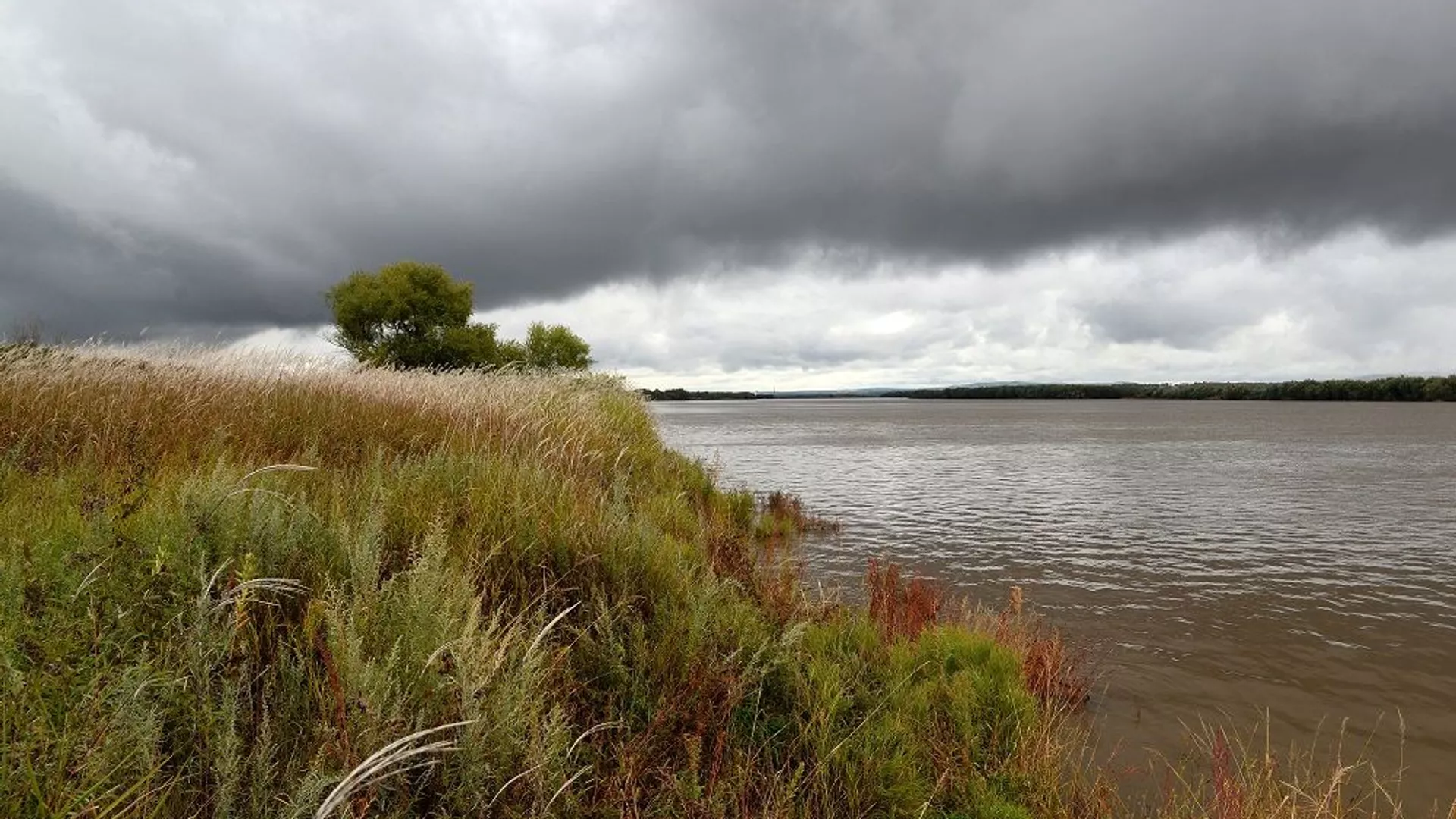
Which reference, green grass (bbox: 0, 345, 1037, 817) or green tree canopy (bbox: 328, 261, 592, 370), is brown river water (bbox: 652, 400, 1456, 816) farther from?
green tree canopy (bbox: 328, 261, 592, 370)

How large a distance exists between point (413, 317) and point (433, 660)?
189 ft

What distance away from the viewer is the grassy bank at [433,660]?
2.49 m

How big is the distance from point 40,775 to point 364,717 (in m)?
0.92

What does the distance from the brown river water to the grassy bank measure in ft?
6.09

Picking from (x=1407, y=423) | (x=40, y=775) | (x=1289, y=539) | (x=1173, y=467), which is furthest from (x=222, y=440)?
(x=1407, y=423)

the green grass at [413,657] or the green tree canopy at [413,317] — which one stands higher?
the green tree canopy at [413,317]

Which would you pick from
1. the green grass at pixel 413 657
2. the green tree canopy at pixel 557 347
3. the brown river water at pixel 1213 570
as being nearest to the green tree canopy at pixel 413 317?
the green tree canopy at pixel 557 347

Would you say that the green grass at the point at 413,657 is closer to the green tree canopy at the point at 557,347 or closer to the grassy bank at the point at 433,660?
the grassy bank at the point at 433,660

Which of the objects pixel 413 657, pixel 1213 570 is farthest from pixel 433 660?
pixel 1213 570

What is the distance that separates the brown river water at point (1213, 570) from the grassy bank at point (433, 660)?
1.86 metres

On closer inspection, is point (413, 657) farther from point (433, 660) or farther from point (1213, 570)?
point (1213, 570)

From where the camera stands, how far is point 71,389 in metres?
7.92

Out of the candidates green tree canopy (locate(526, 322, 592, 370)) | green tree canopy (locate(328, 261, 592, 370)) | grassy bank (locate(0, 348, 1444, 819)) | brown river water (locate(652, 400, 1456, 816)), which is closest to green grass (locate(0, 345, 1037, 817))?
grassy bank (locate(0, 348, 1444, 819))

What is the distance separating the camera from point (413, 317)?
179 feet
